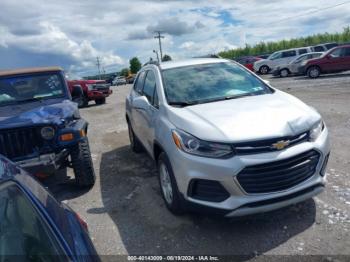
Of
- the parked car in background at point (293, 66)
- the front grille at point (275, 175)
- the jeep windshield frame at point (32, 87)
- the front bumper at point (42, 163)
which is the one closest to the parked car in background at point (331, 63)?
the parked car in background at point (293, 66)

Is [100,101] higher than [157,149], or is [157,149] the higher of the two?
[157,149]

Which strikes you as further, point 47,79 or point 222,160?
point 47,79

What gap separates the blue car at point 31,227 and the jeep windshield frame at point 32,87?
4.26 m

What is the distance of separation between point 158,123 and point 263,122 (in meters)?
1.38

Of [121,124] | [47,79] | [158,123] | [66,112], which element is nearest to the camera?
[158,123]

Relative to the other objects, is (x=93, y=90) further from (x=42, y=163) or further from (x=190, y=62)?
(x=42, y=163)

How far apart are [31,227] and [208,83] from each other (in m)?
3.44

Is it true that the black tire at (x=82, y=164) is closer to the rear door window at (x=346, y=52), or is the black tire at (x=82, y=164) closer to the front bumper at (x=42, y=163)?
the front bumper at (x=42, y=163)

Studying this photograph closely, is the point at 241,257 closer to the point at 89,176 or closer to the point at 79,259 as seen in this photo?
the point at 79,259

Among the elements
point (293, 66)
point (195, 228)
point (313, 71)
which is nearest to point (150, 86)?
point (195, 228)

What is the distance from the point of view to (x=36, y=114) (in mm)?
4844

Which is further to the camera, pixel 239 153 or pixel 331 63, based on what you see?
pixel 331 63

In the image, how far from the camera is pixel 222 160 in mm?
3281

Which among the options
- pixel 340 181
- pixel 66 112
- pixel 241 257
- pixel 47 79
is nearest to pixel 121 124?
pixel 47 79
